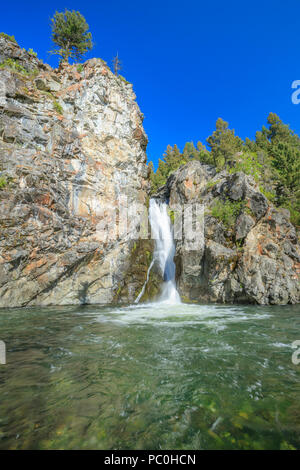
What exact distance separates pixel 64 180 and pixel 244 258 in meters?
14.5

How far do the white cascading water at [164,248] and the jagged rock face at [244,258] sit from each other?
891 millimetres

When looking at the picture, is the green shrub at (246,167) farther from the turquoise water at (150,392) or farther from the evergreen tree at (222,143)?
the turquoise water at (150,392)

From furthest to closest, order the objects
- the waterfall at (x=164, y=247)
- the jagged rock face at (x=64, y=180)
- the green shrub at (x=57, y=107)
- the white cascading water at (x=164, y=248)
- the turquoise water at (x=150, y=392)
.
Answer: the green shrub at (x=57, y=107), the waterfall at (x=164, y=247), the white cascading water at (x=164, y=248), the jagged rock face at (x=64, y=180), the turquoise water at (x=150, y=392)

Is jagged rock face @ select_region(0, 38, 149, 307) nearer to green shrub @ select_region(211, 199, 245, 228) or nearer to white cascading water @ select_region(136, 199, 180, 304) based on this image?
white cascading water @ select_region(136, 199, 180, 304)

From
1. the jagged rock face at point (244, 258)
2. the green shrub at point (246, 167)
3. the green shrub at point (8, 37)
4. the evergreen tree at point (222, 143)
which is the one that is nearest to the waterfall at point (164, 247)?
the jagged rock face at point (244, 258)

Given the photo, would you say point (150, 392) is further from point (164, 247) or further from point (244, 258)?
point (164, 247)

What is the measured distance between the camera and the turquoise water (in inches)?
100

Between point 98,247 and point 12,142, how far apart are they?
9.77 metres

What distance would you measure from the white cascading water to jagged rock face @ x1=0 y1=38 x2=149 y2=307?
2117mm

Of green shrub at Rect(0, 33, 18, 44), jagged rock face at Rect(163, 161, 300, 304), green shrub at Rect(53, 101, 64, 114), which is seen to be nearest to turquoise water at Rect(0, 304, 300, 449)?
jagged rock face at Rect(163, 161, 300, 304)

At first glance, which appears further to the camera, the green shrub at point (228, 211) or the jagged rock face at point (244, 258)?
the green shrub at point (228, 211)

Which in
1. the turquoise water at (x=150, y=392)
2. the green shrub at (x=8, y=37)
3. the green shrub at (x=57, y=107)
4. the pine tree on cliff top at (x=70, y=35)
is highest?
the pine tree on cliff top at (x=70, y=35)

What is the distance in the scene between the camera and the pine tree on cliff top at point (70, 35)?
78.1 feet

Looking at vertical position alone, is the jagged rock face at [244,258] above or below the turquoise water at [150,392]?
above
